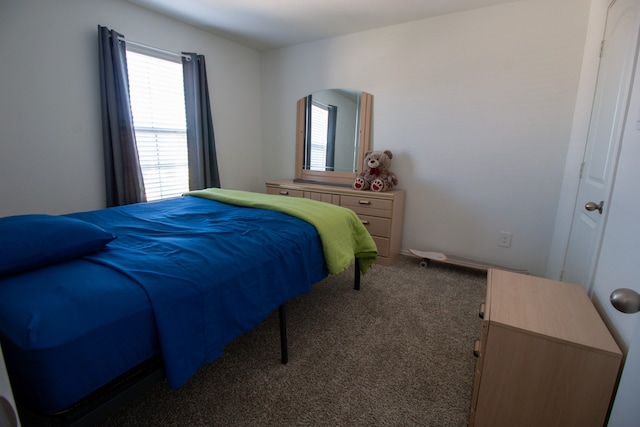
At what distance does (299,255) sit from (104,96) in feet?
7.46

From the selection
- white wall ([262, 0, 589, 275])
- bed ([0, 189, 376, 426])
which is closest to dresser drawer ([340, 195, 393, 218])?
white wall ([262, 0, 589, 275])

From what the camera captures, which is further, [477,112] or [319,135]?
[319,135]

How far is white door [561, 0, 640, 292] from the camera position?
1.29 m

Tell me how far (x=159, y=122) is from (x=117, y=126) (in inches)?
18.9

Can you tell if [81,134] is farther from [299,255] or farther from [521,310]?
[521,310]

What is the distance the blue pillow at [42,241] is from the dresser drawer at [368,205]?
7.19 feet

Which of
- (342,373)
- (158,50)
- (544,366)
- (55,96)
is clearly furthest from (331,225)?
(158,50)

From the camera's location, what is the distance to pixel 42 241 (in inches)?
43.7

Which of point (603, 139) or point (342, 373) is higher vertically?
point (603, 139)

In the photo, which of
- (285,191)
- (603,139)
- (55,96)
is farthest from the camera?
(285,191)

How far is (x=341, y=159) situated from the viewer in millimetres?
3555

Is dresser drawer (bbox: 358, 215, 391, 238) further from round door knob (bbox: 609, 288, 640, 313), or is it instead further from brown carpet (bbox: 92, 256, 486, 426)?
round door knob (bbox: 609, 288, 640, 313)

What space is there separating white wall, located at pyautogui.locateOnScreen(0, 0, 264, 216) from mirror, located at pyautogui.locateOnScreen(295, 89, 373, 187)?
5.38ft

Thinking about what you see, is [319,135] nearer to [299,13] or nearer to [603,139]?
[299,13]
